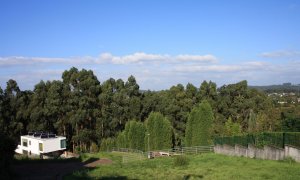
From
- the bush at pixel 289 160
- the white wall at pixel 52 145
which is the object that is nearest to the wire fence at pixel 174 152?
the bush at pixel 289 160

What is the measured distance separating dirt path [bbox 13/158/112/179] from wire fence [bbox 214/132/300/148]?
1441 cm

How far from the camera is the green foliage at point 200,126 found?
157 ft

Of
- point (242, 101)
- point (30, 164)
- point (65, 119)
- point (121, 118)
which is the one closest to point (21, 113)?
point (65, 119)

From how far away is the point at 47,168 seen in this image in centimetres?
3691

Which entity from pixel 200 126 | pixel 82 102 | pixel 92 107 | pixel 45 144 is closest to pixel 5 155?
pixel 200 126

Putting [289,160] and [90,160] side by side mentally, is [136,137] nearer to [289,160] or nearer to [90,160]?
[90,160]

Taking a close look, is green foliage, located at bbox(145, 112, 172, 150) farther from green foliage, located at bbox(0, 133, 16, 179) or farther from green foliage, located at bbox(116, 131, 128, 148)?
green foliage, located at bbox(0, 133, 16, 179)

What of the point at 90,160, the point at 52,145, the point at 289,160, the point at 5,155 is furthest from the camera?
the point at 52,145

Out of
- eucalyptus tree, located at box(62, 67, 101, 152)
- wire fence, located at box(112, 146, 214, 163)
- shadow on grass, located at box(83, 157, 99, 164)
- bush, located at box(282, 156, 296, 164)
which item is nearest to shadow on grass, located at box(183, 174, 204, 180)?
bush, located at box(282, 156, 296, 164)

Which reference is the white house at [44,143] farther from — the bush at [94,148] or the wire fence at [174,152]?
the wire fence at [174,152]

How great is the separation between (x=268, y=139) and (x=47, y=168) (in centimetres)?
2203

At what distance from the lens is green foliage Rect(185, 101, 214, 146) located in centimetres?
4784

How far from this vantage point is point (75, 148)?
216 feet

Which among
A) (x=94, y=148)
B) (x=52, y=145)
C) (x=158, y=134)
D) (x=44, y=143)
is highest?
(x=158, y=134)
